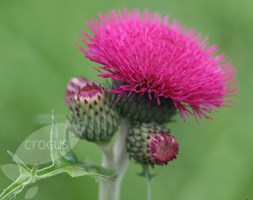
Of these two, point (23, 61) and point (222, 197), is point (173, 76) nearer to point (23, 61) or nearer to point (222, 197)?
point (222, 197)

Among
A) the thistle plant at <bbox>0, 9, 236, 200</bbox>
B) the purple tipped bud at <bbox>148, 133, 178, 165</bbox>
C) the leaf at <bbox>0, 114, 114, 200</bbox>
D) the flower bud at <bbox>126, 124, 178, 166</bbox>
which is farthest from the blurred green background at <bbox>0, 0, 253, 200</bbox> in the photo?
the purple tipped bud at <bbox>148, 133, 178, 165</bbox>

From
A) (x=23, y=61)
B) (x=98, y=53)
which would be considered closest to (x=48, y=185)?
(x=23, y=61)

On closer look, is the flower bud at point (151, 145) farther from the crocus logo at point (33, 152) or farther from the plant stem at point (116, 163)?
the crocus logo at point (33, 152)

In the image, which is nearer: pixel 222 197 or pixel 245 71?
pixel 222 197

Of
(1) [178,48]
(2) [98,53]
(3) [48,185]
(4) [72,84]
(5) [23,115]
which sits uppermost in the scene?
(1) [178,48]

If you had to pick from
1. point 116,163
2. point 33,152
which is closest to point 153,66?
point 116,163

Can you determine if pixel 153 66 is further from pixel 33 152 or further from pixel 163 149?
pixel 33 152
